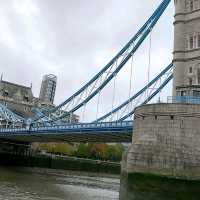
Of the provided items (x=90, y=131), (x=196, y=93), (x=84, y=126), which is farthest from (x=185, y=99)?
(x=84, y=126)

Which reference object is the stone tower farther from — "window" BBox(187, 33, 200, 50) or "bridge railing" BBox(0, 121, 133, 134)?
"bridge railing" BBox(0, 121, 133, 134)

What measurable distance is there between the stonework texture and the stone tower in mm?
3294

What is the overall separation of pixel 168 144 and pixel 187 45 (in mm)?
7419

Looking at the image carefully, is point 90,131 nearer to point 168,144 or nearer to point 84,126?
point 84,126

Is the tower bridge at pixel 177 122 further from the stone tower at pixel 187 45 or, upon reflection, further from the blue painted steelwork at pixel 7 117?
the blue painted steelwork at pixel 7 117

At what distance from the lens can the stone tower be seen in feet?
72.0

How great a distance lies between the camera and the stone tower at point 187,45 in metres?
21.9

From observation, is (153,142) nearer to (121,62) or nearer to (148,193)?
(148,193)

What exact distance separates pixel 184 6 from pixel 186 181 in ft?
37.0

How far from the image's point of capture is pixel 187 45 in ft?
73.9

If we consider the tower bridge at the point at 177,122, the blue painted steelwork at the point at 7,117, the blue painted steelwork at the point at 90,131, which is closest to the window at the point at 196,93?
the tower bridge at the point at 177,122

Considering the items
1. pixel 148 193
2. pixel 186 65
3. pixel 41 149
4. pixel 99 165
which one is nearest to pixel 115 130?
pixel 186 65

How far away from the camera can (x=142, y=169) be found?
1716 cm

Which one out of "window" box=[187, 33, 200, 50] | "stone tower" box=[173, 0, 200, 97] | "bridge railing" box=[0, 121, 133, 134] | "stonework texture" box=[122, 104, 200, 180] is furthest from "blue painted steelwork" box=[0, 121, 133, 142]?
"stonework texture" box=[122, 104, 200, 180]
